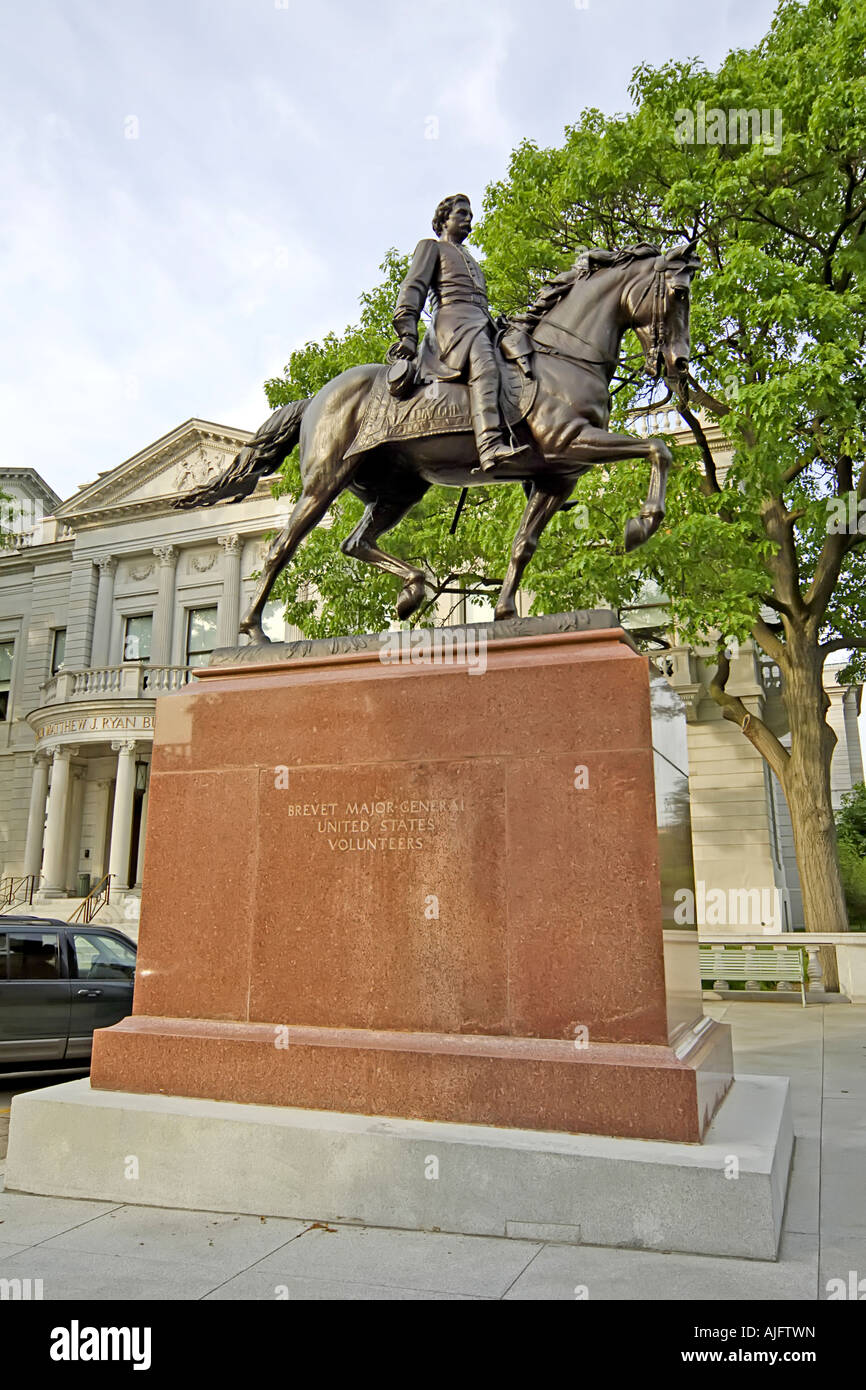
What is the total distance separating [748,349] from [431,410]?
1042cm

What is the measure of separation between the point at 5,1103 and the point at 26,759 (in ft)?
102

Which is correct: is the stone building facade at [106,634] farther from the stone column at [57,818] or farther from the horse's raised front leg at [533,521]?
the horse's raised front leg at [533,521]

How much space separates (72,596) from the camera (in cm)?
3806

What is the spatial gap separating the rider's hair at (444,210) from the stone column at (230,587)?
2781 cm

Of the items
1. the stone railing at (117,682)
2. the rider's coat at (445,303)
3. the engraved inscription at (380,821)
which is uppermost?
the stone railing at (117,682)

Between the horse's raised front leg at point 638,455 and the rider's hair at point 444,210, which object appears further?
the rider's hair at point 444,210

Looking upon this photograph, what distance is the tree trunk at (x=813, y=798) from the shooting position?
16.2 m

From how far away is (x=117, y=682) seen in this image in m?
31.6

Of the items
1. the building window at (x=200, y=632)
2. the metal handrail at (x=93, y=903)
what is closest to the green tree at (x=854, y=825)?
the building window at (x=200, y=632)

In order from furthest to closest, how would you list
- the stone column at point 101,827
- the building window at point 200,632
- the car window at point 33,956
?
the building window at point 200,632, the stone column at point 101,827, the car window at point 33,956

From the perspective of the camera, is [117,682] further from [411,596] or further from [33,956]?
[411,596]

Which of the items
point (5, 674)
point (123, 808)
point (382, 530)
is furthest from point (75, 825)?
point (382, 530)

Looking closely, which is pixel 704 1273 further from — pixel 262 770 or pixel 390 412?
pixel 390 412
